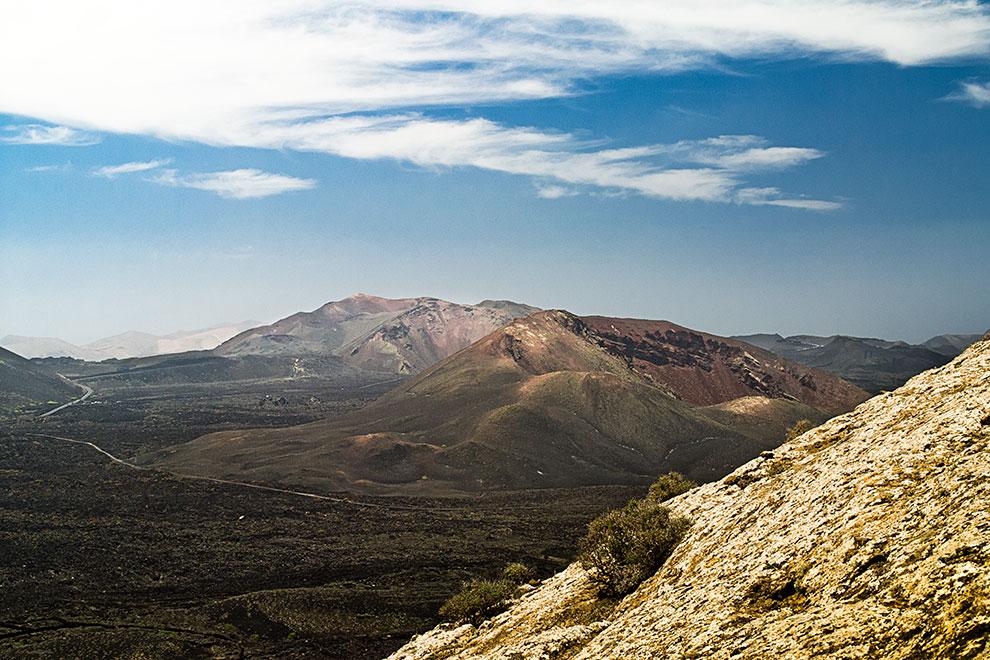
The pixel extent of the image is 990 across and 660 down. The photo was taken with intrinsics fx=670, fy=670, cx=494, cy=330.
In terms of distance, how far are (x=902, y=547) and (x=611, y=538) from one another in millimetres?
10653

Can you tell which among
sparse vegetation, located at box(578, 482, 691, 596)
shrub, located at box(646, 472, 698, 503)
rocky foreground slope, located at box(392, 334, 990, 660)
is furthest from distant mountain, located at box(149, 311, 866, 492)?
rocky foreground slope, located at box(392, 334, 990, 660)

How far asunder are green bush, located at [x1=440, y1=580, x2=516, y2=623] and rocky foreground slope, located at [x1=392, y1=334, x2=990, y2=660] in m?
5.98

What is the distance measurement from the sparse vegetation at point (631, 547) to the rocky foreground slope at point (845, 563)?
0.69 metres

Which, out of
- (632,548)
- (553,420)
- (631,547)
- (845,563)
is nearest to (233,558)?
(631,547)

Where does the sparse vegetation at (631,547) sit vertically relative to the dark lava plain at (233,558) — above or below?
above

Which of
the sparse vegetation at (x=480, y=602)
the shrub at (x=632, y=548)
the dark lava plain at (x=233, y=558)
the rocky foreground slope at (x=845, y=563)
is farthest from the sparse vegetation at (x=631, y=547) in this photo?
the dark lava plain at (x=233, y=558)

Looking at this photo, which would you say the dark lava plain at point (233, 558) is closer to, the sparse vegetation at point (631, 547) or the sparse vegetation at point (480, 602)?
the sparse vegetation at point (480, 602)

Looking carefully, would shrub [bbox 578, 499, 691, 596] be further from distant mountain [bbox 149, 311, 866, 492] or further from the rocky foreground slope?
distant mountain [bbox 149, 311, 866, 492]

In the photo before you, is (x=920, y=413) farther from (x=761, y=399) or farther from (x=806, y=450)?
(x=761, y=399)

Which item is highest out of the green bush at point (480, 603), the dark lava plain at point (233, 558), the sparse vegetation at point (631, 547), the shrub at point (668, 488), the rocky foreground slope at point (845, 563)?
the rocky foreground slope at point (845, 563)

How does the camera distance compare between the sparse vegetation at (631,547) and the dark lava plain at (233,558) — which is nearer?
the sparse vegetation at (631,547)

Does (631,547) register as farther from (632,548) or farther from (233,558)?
(233,558)

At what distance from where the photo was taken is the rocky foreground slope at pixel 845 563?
9258 millimetres

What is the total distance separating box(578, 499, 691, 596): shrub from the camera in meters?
18.7
